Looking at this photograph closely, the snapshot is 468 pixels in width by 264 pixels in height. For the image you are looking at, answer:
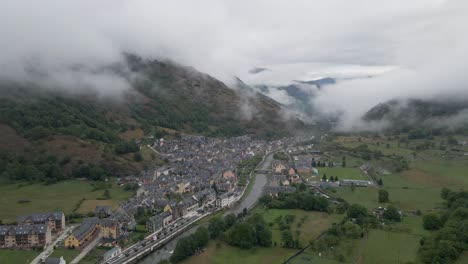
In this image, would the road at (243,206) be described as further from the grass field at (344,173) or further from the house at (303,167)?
the grass field at (344,173)

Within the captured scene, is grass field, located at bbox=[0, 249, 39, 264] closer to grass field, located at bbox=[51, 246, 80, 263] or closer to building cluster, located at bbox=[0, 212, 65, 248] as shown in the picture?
building cluster, located at bbox=[0, 212, 65, 248]

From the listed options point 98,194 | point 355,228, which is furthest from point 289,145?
point 355,228

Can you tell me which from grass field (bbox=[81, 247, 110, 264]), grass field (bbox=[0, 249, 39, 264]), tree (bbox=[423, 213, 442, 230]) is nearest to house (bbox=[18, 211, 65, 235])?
grass field (bbox=[0, 249, 39, 264])

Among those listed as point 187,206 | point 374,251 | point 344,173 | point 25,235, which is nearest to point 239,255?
point 374,251

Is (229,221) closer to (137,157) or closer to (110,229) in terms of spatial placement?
(110,229)

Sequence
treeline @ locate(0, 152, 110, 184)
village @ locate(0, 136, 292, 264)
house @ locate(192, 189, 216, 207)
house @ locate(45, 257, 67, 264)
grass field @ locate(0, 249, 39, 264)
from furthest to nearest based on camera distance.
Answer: treeline @ locate(0, 152, 110, 184), house @ locate(192, 189, 216, 207), village @ locate(0, 136, 292, 264), grass field @ locate(0, 249, 39, 264), house @ locate(45, 257, 67, 264)

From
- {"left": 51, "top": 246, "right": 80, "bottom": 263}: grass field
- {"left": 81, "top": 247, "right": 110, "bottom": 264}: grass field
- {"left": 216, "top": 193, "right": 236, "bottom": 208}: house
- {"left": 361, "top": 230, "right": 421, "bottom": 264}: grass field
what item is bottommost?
{"left": 81, "top": 247, "right": 110, "bottom": 264}: grass field
